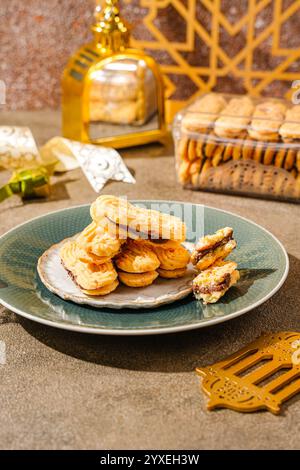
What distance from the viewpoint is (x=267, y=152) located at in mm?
873

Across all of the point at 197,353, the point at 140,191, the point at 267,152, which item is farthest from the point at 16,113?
the point at 197,353

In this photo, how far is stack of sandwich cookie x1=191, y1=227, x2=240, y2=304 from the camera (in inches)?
23.4

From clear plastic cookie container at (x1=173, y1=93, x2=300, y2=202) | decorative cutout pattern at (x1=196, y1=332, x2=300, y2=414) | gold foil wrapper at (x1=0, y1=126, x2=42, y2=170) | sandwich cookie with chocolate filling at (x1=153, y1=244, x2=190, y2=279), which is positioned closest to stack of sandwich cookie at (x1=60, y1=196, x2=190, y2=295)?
sandwich cookie with chocolate filling at (x1=153, y1=244, x2=190, y2=279)

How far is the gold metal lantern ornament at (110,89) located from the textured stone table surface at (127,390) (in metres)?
0.47

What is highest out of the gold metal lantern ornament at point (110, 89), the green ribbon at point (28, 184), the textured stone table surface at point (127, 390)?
the gold metal lantern ornament at point (110, 89)

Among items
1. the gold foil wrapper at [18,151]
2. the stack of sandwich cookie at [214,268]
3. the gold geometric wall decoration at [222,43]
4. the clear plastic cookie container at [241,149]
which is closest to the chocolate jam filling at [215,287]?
the stack of sandwich cookie at [214,268]

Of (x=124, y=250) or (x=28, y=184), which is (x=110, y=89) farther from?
(x=124, y=250)

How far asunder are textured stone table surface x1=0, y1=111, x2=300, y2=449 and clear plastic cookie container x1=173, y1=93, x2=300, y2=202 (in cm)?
21

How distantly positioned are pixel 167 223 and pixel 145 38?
73 centimetres

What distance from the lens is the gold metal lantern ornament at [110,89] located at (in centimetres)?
105

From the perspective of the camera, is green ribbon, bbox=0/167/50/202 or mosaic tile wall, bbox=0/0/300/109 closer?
green ribbon, bbox=0/167/50/202

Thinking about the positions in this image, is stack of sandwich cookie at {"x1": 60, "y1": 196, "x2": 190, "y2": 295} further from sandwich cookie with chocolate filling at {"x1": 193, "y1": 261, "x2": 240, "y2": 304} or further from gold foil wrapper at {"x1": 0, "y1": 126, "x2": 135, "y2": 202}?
gold foil wrapper at {"x1": 0, "y1": 126, "x2": 135, "y2": 202}

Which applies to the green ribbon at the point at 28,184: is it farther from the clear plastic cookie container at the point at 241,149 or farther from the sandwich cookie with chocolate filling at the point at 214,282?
the sandwich cookie with chocolate filling at the point at 214,282

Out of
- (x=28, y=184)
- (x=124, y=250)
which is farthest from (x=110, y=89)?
(x=124, y=250)
